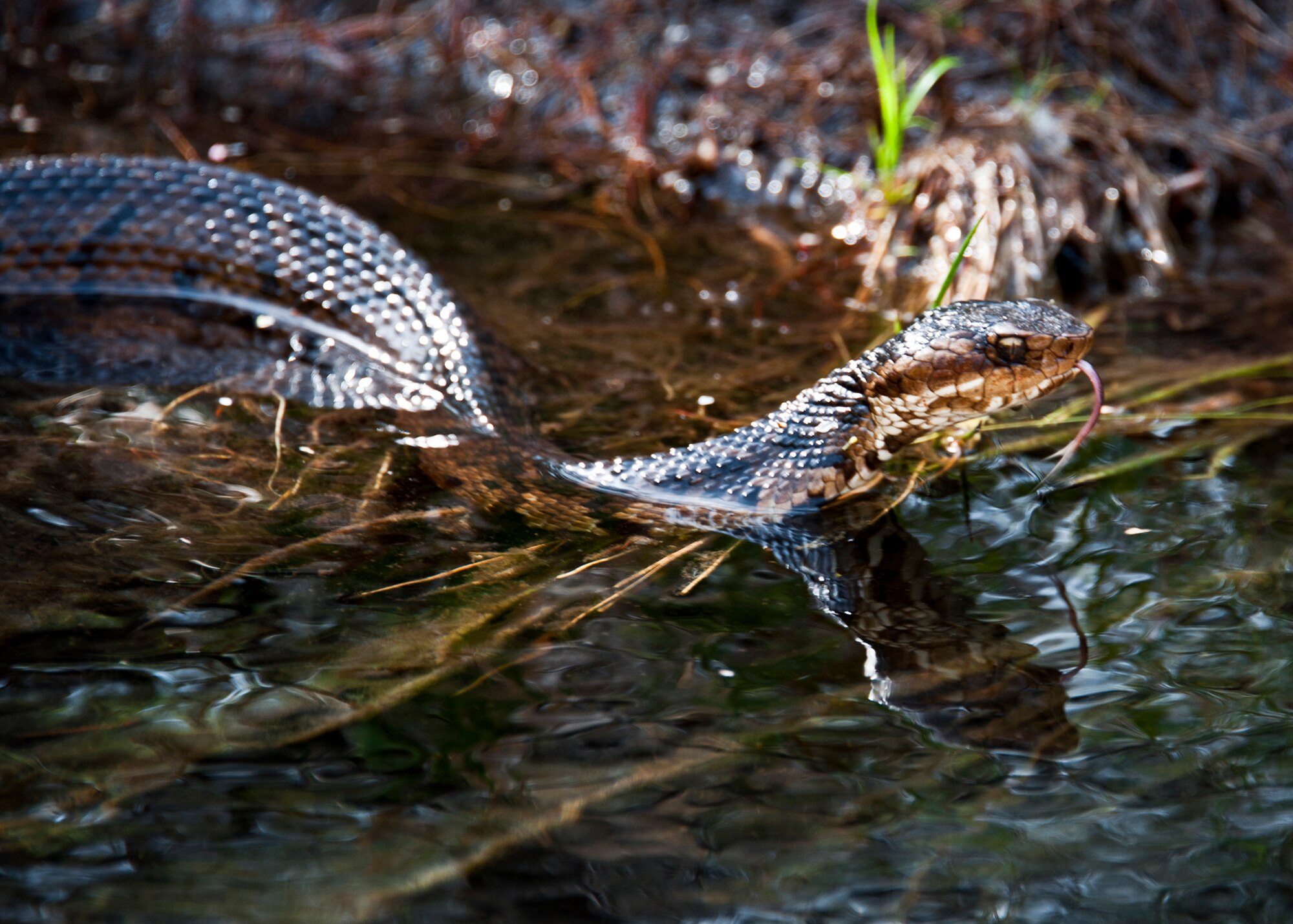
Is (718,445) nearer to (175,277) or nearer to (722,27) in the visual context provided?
(175,277)

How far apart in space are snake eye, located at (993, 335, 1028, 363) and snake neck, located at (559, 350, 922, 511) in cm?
30

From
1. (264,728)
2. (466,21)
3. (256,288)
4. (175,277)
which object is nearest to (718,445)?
(264,728)

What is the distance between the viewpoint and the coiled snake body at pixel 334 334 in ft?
9.93

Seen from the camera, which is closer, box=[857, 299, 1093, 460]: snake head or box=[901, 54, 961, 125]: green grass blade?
box=[857, 299, 1093, 460]: snake head

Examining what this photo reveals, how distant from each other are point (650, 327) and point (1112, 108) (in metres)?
2.68

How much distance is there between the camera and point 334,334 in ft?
13.8

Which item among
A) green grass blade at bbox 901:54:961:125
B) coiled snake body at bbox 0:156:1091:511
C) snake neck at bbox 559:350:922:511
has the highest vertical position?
green grass blade at bbox 901:54:961:125

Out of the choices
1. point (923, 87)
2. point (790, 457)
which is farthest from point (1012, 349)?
point (923, 87)

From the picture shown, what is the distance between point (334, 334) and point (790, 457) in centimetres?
194

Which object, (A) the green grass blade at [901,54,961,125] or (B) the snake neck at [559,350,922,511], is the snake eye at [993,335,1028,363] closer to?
(B) the snake neck at [559,350,922,511]

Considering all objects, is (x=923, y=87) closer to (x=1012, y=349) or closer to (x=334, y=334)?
(x=1012, y=349)

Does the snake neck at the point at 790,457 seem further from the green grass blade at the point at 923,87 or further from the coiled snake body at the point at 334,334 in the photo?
the green grass blade at the point at 923,87

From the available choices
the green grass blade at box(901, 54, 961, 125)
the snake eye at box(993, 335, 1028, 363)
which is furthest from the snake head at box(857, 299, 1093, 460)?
the green grass blade at box(901, 54, 961, 125)

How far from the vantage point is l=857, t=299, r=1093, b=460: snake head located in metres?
2.96
